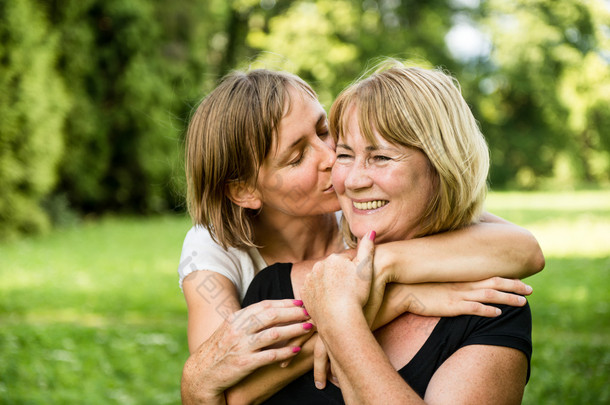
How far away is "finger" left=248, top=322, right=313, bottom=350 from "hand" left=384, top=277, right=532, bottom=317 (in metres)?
0.29

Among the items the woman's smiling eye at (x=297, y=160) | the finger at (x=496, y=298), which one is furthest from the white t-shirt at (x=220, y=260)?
the finger at (x=496, y=298)

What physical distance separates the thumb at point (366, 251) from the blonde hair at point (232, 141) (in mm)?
791

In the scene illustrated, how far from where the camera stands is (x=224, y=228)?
271 cm

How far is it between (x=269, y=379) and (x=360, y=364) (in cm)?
44

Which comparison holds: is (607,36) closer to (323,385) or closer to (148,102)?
(148,102)

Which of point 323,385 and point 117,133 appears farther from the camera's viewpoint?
point 117,133

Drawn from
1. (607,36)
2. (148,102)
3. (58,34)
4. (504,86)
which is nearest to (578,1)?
(607,36)

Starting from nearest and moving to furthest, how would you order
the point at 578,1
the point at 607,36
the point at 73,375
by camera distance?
the point at 73,375 < the point at 578,1 < the point at 607,36

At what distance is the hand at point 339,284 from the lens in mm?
1790

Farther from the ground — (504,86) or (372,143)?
(372,143)

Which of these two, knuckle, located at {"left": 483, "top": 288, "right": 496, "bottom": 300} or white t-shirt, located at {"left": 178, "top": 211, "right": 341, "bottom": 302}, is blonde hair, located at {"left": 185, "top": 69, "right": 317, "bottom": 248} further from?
knuckle, located at {"left": 483, "top": 288, "right": 496, "bottom": 300}

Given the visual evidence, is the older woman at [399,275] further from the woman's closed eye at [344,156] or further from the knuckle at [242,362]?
the knuckle at [242,362]

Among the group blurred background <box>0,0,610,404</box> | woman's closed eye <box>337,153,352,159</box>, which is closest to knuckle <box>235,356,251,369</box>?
woman's closed eye <box>337,153,352,159</box>

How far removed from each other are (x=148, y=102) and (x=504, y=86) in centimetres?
2535
